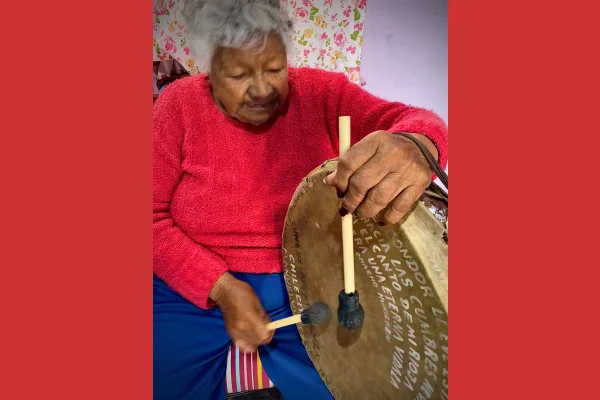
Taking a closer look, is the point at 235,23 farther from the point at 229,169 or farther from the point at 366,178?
the point at 366,178

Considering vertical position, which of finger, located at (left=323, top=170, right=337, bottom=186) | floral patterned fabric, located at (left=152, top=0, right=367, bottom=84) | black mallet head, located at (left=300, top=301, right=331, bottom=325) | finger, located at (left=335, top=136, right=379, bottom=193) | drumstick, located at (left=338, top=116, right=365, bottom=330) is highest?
floral patterned fabric, located at (left=152, top=0, right=367, bottom=84)

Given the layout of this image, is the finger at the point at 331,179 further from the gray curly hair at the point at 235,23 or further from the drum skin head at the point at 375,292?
the gray curly hair at the point at 235,23

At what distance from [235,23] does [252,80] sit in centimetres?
12

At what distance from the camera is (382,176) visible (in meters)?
0.74

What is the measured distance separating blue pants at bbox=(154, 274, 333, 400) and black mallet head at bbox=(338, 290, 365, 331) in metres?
0.24

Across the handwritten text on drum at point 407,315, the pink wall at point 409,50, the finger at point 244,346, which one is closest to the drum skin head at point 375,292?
the handwritten text on drum at point 407,315

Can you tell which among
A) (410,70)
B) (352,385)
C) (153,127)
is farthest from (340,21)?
(352,385)

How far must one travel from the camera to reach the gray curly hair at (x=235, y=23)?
89cm

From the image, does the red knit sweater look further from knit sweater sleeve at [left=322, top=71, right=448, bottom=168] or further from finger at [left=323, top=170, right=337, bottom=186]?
finger at [left=323, top=170, right=337, bottom=186]

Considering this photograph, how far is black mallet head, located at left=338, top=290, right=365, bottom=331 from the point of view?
0.87 m

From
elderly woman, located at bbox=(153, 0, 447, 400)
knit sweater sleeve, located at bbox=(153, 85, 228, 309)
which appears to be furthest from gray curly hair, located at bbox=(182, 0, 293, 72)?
knit sweater sleeve, located at bbox=(153, 85, 228, 309)

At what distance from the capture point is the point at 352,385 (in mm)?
981

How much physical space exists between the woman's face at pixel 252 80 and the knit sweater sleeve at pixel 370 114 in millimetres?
87

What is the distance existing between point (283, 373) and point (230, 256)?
311 mm
